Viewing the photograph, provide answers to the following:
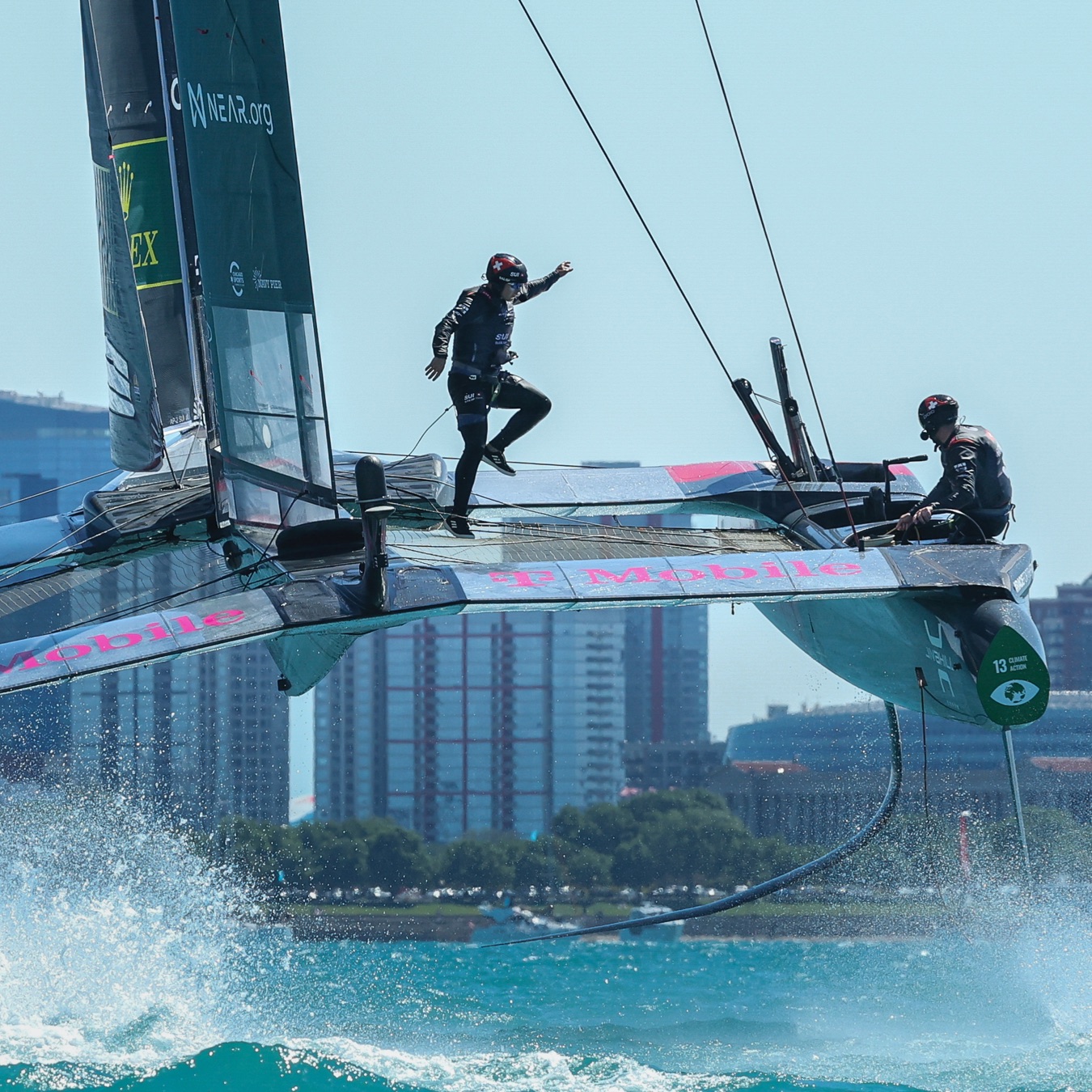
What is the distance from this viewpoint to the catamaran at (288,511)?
6043 millimetres

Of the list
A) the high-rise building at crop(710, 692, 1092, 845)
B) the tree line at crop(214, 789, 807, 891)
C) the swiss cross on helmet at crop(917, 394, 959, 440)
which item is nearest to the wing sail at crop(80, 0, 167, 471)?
the swiss cross on helmet at crop(917, 394, 959, 440)

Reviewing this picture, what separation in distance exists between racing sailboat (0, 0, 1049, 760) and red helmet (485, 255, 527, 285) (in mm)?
713

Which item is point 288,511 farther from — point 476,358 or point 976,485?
point 976,485

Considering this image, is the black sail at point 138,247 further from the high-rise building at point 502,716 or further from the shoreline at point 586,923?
Answer: the high-rise building at point 502,716

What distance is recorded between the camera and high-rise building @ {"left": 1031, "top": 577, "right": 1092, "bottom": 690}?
2227 inches

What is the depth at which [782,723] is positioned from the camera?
4962 cm

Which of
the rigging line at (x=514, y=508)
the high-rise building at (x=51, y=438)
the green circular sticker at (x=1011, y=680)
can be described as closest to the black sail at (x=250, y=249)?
the rigging line at (x=514, y=508)

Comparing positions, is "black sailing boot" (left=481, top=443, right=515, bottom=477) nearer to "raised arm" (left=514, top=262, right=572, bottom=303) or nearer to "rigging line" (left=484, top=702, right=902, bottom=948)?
"raised arm" (left=514, top=262, right=572, bottom=303)

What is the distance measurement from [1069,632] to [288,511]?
54.3m

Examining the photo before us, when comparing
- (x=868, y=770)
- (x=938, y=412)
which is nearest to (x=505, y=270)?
(x=938, y=412)

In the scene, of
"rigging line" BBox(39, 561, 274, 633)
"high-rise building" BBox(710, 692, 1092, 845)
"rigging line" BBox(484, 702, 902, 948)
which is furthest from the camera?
"high-rise building" BBox(710, 692, 1092, 845)

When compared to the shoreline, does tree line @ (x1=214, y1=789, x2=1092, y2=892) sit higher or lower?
higher

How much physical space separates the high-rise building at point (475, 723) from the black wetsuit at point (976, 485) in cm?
4414

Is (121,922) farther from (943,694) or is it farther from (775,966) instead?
(775,966)
